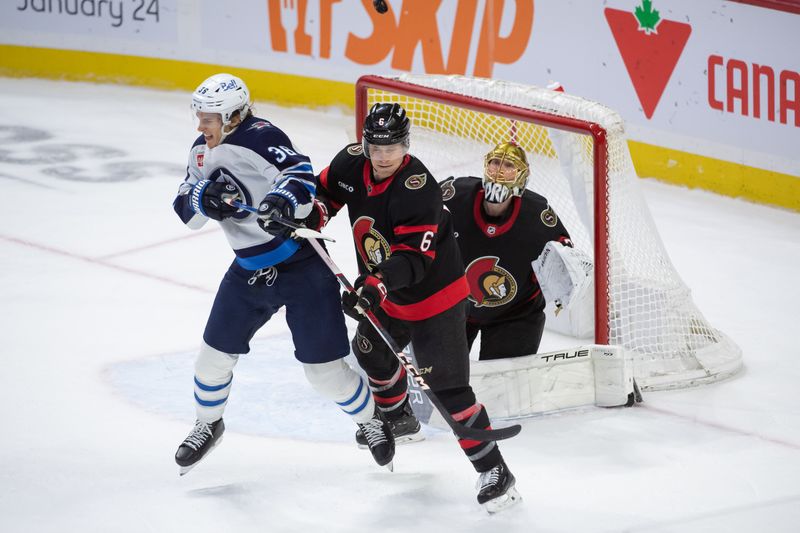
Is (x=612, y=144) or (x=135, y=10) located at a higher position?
(x=612, y=144)

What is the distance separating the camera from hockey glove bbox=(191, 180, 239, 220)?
3.19 meters

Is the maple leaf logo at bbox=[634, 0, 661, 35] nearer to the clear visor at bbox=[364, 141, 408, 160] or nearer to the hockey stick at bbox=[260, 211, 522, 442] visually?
the clear visor at bbox=[364, 141, 408, 160]

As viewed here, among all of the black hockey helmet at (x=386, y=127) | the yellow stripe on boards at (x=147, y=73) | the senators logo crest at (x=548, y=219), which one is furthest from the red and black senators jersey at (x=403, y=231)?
the yellow stripe on boards at (x=147, y=73)

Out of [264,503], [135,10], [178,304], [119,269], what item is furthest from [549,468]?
[135,10]

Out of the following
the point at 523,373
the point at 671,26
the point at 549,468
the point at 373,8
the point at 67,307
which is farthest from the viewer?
the point at 373,8

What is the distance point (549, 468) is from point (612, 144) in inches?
45.7

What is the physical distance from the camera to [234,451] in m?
3.74

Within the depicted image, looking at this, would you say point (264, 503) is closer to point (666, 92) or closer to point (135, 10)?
point (666, 92)

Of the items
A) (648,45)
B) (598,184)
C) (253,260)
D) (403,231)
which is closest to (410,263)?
(403,231)

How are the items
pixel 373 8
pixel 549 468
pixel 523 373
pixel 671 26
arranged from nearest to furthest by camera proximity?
pixel 549 468
pixel 523 373
pixel 671 26
pixel 373 8

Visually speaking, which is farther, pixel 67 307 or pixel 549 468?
pixel 67 307

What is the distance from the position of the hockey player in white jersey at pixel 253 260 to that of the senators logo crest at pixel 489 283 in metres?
0.58

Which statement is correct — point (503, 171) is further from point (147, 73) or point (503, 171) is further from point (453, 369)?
point (147, 73)

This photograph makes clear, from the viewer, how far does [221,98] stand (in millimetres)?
3207
